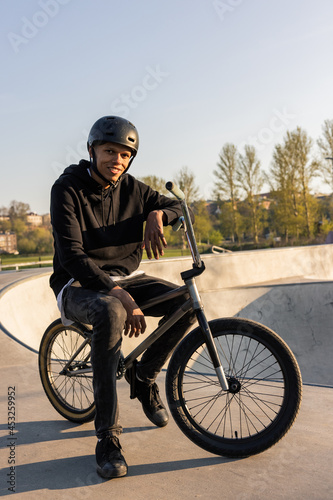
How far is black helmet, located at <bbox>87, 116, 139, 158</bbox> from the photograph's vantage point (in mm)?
2766

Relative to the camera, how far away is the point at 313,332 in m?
12.3

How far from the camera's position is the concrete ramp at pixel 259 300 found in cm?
853

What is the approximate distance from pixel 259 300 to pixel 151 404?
10.9m

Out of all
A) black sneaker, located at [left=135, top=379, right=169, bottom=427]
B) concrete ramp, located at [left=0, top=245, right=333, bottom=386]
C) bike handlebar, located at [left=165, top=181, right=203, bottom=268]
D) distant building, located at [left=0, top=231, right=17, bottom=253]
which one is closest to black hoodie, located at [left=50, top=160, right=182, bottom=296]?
bike handlebar, located at [left=165, top=181, right=203, bottom=268]

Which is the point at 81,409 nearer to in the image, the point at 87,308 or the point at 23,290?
the point at 87,308

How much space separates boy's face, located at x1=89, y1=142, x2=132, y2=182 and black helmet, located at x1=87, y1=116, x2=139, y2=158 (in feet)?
0.18

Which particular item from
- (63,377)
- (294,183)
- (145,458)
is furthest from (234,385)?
(294,183)

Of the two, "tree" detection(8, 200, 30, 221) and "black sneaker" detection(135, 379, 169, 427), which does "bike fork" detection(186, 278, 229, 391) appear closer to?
"black sneaker" detection(135, 379, 169, 427)

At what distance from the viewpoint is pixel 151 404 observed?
303cm

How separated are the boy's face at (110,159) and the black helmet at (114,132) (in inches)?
2.1

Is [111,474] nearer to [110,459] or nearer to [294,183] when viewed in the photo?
[110,459]

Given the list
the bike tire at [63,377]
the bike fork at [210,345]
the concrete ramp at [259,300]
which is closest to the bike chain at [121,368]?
the bike tire at [63,377]

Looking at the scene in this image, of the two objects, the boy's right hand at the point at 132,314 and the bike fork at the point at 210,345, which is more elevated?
the boy's right hand at the point at 132,314

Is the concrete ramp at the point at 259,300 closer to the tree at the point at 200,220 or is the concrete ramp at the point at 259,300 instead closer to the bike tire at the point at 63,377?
the bike tire at the point at 63,377
